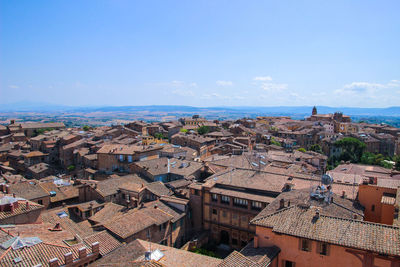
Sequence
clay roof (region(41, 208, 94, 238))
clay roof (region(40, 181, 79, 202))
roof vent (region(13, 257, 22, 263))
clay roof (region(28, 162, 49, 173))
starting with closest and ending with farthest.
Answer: roof vent (region(13, 257, 22, 263)) → clay roof (region(41, 208, 94, 238)) → clay roof (region(40, 181, 79, 202)) → clay roof (region(28, 162, 49, 173))

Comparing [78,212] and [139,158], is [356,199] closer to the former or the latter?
[78,212]

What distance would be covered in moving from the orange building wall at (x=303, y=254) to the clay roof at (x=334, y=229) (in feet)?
1.94

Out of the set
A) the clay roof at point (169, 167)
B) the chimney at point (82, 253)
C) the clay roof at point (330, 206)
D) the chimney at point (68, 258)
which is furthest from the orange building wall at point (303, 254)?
the clay roof at point (169, 167)

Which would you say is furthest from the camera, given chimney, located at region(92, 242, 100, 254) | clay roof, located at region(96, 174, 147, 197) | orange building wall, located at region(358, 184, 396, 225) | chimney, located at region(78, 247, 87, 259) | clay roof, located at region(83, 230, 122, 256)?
clay roof, located at region(96, 174, 147, 197)

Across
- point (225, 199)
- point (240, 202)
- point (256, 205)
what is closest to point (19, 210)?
point (225, 199)

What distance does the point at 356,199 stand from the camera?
23812 millimetres

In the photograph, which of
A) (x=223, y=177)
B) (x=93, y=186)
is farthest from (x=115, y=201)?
(x=223, y=177)

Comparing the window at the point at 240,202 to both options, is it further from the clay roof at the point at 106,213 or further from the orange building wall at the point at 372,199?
the clay roof at the point at 106,213

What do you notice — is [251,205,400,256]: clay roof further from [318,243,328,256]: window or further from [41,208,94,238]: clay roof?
[41,208,94,238]: clay roof

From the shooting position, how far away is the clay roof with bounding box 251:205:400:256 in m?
15.3

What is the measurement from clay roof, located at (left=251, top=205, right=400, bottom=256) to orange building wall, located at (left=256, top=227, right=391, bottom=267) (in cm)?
59

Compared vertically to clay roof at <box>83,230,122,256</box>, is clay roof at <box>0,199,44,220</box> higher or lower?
higher

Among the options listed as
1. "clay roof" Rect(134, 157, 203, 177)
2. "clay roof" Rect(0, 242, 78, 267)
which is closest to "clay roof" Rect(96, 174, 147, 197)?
"clay roof" Rect(134, 157, 203, 177)

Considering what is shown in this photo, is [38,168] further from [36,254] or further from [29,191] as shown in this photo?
[36,254]
